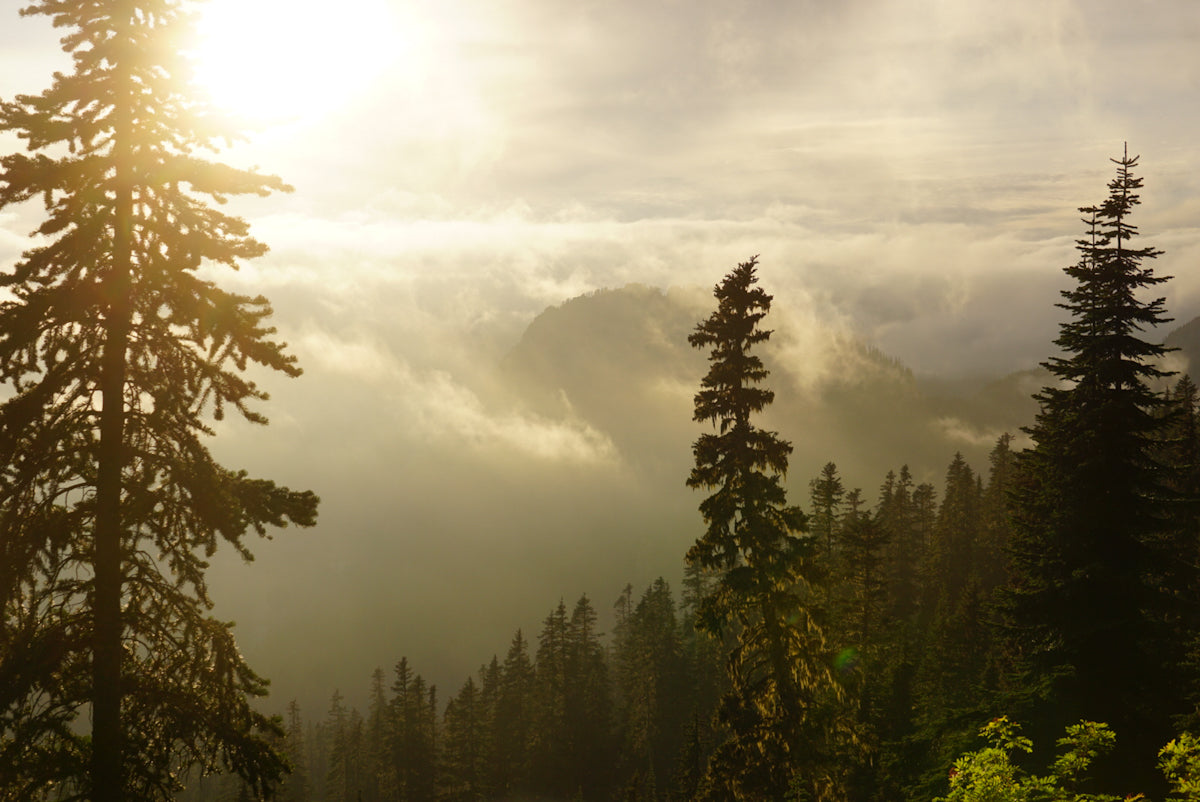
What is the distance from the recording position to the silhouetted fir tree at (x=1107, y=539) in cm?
1983

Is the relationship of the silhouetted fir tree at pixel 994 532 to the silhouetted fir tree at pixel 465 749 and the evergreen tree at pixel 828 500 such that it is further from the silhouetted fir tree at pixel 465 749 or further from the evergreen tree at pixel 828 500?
the silhouetted fir tree at pixel 465 749

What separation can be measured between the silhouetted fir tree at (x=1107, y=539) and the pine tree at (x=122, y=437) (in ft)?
68.5

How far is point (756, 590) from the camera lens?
62.4ft

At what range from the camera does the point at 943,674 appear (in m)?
41.2

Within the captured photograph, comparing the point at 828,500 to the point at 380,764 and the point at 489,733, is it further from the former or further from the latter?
the point at 380,764

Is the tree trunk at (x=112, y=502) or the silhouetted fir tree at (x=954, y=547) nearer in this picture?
the tree trunk at (x=112, y=502)

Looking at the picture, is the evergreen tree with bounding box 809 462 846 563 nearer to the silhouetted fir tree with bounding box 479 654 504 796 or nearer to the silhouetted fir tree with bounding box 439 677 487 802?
the silhouetted fir tree with bounding box 439 677 487 802

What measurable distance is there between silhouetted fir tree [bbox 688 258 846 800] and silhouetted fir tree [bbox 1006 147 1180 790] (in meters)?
7.52

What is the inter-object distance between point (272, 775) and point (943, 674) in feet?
133

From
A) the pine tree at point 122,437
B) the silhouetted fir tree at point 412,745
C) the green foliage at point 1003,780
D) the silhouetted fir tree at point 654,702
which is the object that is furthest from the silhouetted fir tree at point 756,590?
the silhouetted fir tree at point 654,702

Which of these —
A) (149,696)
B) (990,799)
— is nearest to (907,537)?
(990,799)

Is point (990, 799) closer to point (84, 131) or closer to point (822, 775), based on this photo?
point (822, 775)

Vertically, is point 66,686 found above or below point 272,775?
above

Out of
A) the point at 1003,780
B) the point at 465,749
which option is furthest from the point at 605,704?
the point at 1003,780
